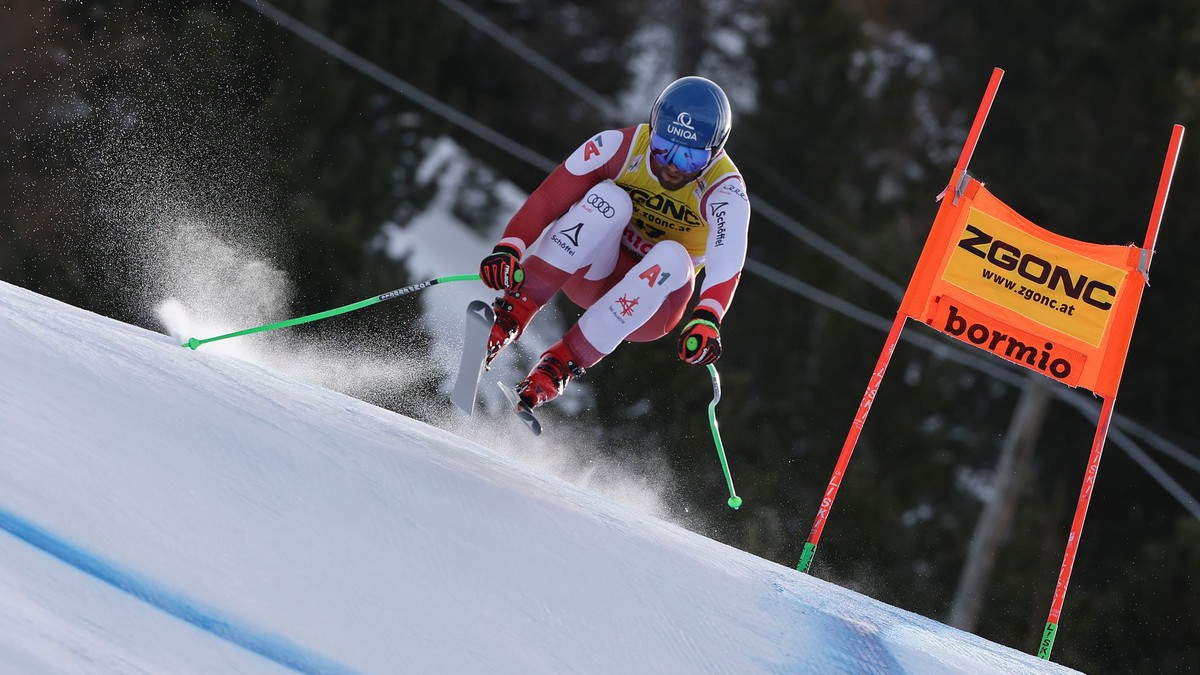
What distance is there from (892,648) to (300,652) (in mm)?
1576

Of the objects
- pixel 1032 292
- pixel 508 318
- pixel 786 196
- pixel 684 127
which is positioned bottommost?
pixel 508 318

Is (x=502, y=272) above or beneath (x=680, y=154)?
beneath

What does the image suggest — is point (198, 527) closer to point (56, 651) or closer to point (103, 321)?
point (56, 651)

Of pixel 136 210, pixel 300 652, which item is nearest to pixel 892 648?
pixel 300 652

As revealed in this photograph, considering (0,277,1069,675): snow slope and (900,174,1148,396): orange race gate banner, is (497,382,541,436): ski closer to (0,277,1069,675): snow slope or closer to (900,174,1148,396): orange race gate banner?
(0,277,1069,675): snow slope

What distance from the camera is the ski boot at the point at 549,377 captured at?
15.1 feet

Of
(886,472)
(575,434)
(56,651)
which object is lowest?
(56,651)

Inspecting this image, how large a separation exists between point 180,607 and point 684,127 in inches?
98.5

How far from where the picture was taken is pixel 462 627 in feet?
9.52

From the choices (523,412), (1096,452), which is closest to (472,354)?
(523,412)

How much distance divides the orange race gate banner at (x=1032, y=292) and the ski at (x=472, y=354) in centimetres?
163

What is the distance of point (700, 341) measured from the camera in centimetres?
444

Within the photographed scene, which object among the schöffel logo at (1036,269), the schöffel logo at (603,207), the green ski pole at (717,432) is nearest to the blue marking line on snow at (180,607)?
the green ski pole at (717,432)

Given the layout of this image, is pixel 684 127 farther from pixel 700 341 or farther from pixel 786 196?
pixel 786 196
